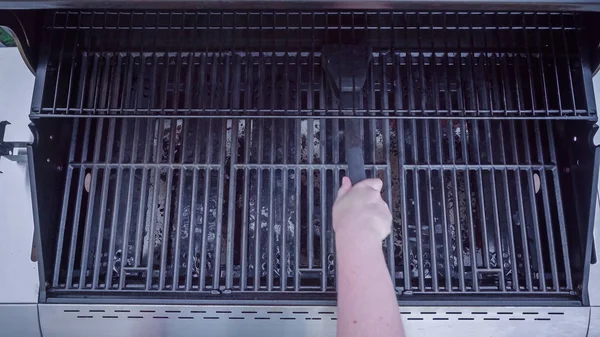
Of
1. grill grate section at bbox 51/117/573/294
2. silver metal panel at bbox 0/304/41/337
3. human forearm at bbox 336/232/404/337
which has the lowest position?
silver metal panel at bbox 0/304/41/337

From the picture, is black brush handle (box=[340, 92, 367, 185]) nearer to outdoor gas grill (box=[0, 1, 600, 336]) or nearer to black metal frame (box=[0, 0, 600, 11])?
outdoor gas grill (box=[0, 1, 600, 336])

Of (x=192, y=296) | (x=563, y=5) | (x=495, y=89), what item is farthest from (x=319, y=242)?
(x=563, y=5)

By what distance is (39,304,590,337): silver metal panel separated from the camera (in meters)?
0.86

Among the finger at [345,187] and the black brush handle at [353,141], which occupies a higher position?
the black brush handle at [353,141]

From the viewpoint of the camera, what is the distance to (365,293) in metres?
0.63

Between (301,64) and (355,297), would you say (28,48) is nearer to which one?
(301,64)

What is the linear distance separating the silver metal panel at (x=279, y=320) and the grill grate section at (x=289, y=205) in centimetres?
4

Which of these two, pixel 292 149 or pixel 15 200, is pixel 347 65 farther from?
pixel 15 200

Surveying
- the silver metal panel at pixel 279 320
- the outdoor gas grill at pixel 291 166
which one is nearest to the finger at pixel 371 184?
the outdoor gas grill at pixel 291 166

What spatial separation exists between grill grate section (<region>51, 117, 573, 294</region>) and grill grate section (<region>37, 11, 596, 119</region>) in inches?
2.0

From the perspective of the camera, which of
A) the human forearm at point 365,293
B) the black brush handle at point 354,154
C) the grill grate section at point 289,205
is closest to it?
the human forearm at point 365,293

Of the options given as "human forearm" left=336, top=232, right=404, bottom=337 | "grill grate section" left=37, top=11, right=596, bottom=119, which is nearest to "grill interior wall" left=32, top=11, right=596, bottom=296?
"grill grate section" left=37, top=11, right=596, bottom=119

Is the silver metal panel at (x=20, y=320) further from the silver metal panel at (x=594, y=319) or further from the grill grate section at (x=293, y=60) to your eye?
the silver metal panel at (x=594, y=319)

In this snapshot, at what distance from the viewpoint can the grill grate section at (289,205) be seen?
89 cm
